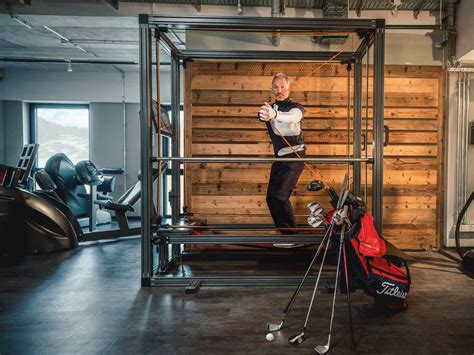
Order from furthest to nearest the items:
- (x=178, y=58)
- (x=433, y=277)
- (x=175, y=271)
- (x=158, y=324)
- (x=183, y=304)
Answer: (x=178, y=58), (x=175, y=271), (x=433, y=277), (x=183, y=304), (x=158, y=324)

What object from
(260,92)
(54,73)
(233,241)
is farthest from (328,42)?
(54,73)

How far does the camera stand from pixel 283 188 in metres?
3.98

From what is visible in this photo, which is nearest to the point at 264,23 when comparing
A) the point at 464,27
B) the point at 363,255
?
the point at 363,255

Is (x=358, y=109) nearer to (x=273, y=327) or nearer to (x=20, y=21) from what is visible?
(x=273, y=327)

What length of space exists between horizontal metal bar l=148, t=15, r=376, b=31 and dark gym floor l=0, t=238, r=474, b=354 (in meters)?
2.58

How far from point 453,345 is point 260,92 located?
3.72 metres

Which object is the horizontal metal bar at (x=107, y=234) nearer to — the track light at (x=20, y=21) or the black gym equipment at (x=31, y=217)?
the black gym equipment at (x=31, y=217)

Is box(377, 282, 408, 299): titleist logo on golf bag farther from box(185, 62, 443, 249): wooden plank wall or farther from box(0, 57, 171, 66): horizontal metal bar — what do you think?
box(0, 57, 171, 66): horizontal metal bar

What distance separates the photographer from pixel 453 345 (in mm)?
2264

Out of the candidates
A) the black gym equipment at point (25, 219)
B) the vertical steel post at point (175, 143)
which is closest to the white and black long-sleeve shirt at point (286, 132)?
the vertical steel post at point (175, 143)

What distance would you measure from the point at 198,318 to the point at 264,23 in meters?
2.77

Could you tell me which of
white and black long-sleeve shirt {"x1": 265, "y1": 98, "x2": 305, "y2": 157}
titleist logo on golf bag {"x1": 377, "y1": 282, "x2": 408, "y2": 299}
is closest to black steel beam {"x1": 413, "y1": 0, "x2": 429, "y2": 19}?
white and black long-sleeve shirt {"x1": 265, "y1": 98, "x2": 305, "y2": 157}

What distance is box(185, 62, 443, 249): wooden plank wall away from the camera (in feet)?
16.2

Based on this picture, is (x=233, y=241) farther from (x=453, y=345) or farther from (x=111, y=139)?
(x=111, y=139)
